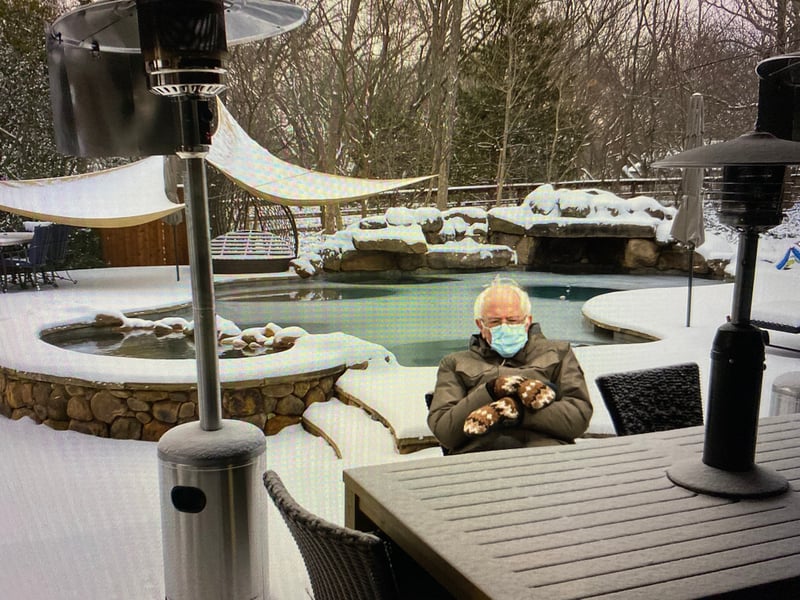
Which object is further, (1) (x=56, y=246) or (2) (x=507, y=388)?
(1) (x=56, y=246)

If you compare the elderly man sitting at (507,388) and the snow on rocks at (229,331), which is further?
the snow on rocks at (229,331)

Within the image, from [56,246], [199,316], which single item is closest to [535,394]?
[199,316]

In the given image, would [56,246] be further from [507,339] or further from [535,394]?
[535,394]

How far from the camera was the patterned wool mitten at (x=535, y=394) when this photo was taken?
6.01 feet

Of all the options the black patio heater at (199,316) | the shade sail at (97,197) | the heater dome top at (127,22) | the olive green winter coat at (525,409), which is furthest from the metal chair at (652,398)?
the shade sail at (97,197)

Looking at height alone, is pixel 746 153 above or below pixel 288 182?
below

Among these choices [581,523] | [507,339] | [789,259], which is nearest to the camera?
[581,523]

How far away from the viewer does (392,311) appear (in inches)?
312

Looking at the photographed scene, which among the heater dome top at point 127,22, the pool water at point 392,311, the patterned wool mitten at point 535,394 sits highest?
the heater dome top at point 127,22

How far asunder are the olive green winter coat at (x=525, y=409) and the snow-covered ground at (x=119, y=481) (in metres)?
0.51

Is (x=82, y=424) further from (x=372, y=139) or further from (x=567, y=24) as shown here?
(x=567, y=24)

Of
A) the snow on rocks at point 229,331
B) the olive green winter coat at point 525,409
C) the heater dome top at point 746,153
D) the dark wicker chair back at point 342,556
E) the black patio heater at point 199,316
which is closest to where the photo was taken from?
the dark wicker chair back at point 342,556

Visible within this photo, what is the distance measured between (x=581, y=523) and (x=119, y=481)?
2387 mm

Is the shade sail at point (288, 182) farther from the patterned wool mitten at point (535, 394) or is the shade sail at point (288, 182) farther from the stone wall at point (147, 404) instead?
the patterned wool mitten at point (535, 394)
